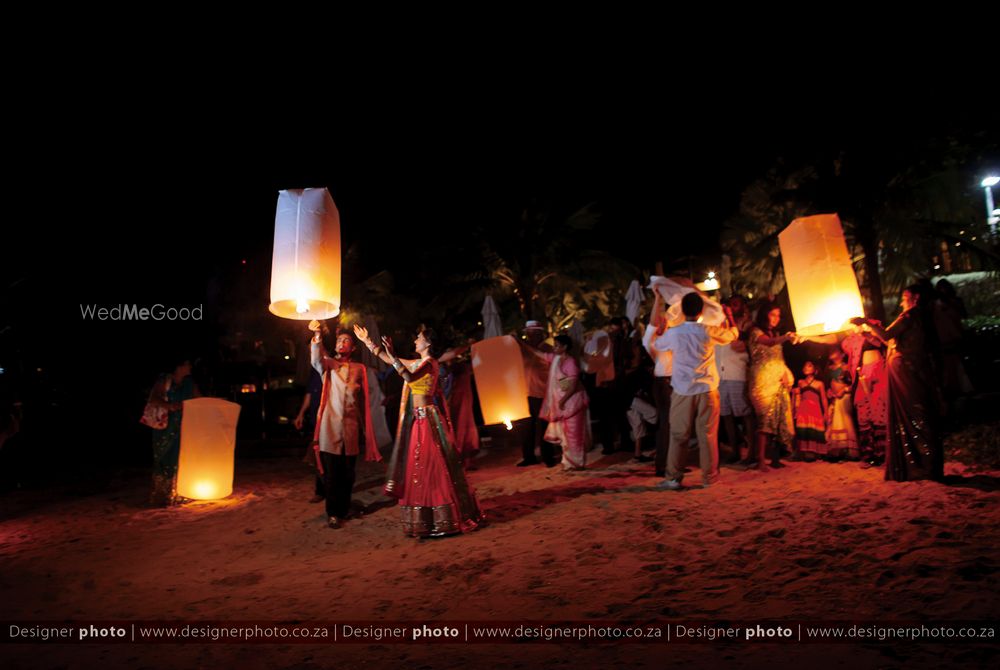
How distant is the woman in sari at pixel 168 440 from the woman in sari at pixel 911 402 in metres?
8.07

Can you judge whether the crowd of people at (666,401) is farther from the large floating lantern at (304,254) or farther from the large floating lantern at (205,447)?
the large floating lantern at (304,254)

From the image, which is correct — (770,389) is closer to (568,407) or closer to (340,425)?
(568,407)

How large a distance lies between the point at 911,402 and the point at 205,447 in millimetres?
8102

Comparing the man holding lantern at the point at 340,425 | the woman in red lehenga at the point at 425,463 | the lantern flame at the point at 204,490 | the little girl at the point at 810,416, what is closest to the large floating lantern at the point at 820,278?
the little girl at the point at 810,416

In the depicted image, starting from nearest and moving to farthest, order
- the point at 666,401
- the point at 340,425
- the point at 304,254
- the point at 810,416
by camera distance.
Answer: the point at 304,254
the point at 340,425
the point at 666,401
the point at 810,416

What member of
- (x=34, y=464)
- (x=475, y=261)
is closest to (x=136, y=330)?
(x=34, y=464)

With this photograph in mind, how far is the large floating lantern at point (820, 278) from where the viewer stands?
237 inches

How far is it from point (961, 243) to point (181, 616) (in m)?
13.7

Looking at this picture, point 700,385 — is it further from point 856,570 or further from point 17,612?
point 17,612

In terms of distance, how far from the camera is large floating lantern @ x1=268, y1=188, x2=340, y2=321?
5.25m

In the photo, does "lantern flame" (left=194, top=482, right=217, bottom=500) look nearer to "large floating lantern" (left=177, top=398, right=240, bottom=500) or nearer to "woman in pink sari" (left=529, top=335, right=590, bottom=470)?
"large floating lantern" (left=177, top=398, right=240, bottom=500)

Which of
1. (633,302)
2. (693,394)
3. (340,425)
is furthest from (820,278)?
(340,425)

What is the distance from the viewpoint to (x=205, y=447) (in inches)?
322

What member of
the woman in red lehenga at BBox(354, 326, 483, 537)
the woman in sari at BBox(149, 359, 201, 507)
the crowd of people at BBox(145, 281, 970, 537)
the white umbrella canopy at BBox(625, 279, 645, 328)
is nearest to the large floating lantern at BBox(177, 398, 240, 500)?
the woman in sari at BBox(149, 359, 201, 507)
